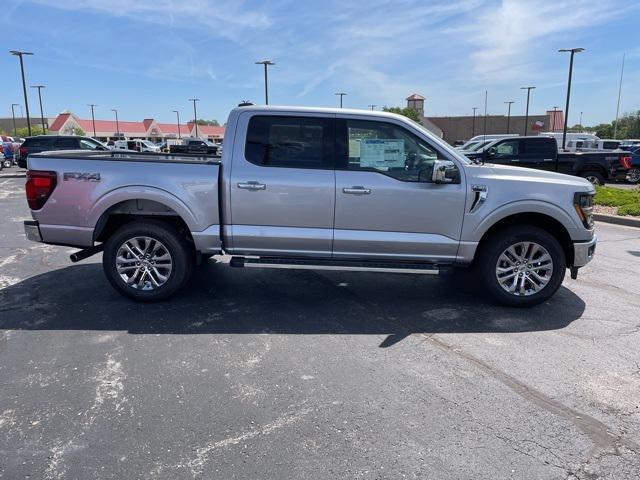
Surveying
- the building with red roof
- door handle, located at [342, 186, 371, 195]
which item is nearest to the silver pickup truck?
door handle, located at [342, 186, 371, 195]

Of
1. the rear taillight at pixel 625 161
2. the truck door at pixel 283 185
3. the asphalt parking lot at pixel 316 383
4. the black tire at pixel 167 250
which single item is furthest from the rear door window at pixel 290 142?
the rear taillight at pixel 625 161

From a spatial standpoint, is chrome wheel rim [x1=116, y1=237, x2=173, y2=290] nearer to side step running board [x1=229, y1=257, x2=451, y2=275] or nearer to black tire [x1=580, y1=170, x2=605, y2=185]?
side step running board [x1=229, y1=257, x2=451, y2=275]

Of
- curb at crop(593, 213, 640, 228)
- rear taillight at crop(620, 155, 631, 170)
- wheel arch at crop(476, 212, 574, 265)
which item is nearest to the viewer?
wheel arch at crop(476, 212, 574, 265)

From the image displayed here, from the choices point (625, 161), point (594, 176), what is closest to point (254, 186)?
point (594, 176)

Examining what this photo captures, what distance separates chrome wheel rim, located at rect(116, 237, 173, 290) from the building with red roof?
3134 inches

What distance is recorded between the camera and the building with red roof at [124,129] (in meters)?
83.9

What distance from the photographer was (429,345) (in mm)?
4262

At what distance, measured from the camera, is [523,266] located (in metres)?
5.10

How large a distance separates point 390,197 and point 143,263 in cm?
269

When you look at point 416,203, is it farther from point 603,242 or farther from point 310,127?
point 603,242

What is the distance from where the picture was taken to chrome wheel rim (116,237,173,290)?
5.13 metres

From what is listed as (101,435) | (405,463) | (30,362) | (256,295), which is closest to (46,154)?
(30,362)

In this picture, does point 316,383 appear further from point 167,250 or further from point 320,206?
point 167,250

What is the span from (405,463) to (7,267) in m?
6.24
